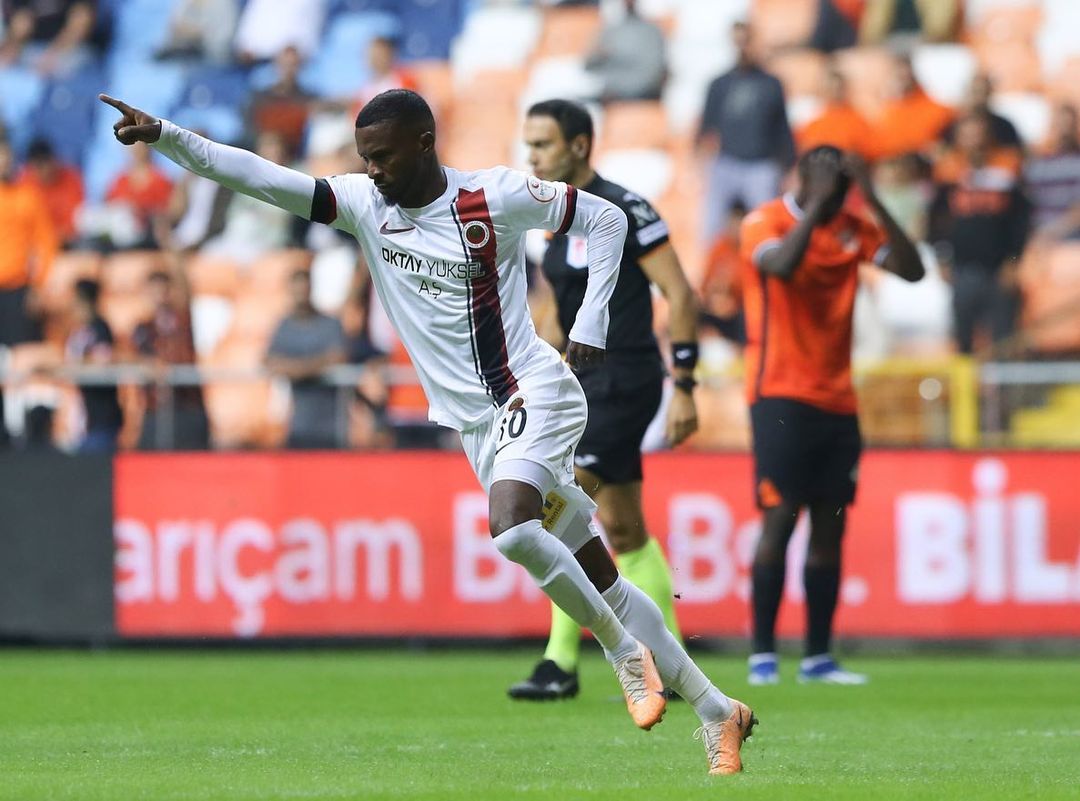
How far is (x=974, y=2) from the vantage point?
1756 cm

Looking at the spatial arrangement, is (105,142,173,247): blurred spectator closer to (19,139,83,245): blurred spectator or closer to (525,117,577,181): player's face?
(19,139,83,245): blurred spectator

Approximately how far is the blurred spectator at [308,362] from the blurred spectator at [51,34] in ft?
22.1

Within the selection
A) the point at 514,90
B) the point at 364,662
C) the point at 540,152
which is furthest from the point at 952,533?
the point at 514,90

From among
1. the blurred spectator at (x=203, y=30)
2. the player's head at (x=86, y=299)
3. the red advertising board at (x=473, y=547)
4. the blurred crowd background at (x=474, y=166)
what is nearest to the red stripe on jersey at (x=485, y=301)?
the red advertising board at (x=473, y=547)

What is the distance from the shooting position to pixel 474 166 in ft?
59.5

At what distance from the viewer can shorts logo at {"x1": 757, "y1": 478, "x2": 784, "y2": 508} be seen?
378 inches

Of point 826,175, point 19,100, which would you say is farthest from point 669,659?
point 19,100

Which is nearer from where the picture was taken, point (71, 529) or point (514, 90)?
point (71, 529)

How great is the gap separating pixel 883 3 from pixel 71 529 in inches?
345

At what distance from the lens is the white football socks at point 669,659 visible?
19.1 ft

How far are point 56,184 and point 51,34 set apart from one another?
2174mm

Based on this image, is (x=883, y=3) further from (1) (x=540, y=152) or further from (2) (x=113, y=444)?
(1) (x=540, y=152)

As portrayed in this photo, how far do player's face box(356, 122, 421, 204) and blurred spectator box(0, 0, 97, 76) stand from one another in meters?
14.4

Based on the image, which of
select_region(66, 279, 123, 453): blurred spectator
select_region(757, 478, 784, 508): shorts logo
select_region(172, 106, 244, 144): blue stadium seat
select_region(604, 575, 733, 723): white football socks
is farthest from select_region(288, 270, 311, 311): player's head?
select_region(604, 575, 733, 723): white football socks
